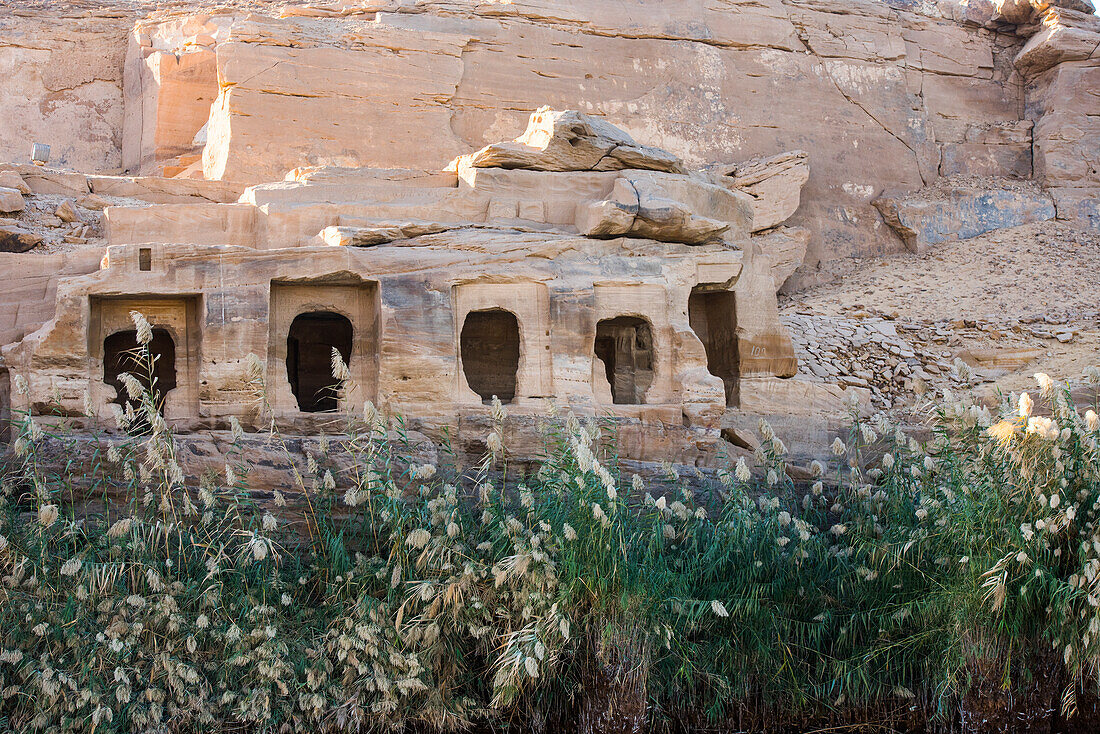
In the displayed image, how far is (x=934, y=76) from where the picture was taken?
2270 cm

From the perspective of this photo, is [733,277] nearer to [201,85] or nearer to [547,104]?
[547,104]

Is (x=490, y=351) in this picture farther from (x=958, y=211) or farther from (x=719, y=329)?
(x=958, y=211)

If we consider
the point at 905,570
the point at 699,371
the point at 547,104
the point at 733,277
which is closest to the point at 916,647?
the point at 905,570

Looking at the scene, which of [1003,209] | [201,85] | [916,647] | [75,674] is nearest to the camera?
[75,674]

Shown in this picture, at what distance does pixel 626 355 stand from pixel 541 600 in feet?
20.4

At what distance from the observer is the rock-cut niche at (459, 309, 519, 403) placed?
14129 millimetres

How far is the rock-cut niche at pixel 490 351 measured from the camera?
1413cm

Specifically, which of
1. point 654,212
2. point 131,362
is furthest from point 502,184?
point 131,362

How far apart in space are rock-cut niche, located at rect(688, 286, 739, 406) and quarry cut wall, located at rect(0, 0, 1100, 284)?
18.3ft

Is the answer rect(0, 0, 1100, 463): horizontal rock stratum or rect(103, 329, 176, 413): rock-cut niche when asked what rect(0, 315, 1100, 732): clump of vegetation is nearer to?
rect(0, 0, 1100, 463): horizontal rock stratum

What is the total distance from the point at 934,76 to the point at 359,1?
11.6m

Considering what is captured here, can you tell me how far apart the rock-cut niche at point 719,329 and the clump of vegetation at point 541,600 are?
15.5ft

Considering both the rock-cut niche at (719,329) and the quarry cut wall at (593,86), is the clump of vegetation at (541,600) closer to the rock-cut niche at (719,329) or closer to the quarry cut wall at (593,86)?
the rock-cut niche at (719,329)

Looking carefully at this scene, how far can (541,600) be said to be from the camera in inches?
337
